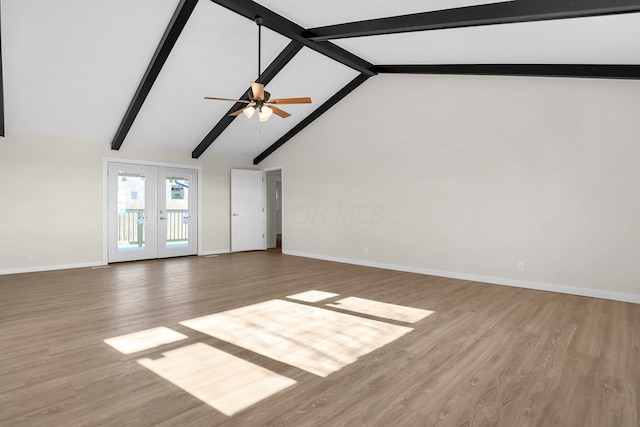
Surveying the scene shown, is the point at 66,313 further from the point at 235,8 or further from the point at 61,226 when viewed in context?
the point at 235,8

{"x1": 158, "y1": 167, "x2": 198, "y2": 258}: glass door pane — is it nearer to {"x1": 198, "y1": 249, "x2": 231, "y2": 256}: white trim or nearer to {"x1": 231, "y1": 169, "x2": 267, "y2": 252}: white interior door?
{"x1": 198, "y1": 249, "x2": 231, "y2": 256}: white trim

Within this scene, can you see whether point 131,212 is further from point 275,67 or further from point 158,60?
point 275,67

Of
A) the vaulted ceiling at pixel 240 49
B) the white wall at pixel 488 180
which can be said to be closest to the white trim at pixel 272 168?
the white wall at pixel 488 180

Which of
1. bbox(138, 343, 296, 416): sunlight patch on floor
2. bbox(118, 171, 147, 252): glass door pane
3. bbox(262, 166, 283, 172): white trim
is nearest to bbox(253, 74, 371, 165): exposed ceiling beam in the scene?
bbox(262, 166, 283, 172): white trim

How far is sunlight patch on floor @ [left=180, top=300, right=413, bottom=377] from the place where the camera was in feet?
8.74

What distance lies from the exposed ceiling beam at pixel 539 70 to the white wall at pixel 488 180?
0.31 metres

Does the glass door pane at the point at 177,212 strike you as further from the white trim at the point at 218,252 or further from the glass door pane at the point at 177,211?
the white trim at the point at 218,252

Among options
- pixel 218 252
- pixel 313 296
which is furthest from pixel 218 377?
pixel 218 252

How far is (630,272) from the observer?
4207 millimetres

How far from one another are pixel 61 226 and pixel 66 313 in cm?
332

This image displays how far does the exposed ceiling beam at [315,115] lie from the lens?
6766mm

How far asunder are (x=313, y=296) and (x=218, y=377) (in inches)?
88.7

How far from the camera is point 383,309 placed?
389cm

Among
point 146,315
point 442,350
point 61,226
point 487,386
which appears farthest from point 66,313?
point 487,386
